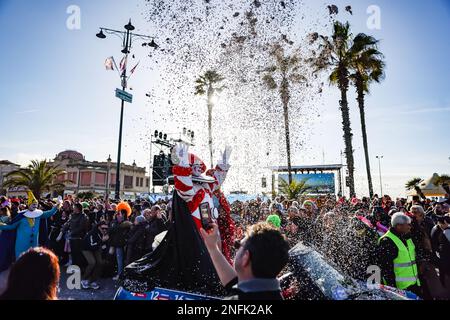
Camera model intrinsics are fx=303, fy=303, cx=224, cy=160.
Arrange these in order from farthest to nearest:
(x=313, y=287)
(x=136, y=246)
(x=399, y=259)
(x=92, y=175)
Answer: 1. (x=92, y=175)
2. (x=136, y=246)
3. (x=399, y=259)
4. (x=313, y=287)

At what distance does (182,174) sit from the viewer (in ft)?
13.6

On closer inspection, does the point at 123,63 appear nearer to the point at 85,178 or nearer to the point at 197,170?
the point at 197,170

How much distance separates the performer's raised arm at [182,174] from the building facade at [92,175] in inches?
1894

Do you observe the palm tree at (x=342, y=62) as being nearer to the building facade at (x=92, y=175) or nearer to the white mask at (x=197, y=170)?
the white mask at (x=197, y=170)

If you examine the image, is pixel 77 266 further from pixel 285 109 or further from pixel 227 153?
pixel 285 109

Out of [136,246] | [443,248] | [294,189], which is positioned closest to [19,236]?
[136,246]

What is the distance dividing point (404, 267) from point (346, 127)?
1208 centimetres

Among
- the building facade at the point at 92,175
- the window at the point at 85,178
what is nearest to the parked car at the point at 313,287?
the building facade at the point at 92,175

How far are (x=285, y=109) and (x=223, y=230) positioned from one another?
1268cm

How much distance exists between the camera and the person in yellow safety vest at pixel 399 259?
13.9ft

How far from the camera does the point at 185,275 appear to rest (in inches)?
140

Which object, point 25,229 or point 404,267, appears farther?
point 25,229

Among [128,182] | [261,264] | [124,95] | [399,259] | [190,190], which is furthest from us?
[128,182]

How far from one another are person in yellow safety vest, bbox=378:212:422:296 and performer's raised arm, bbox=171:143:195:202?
288 centimetres
